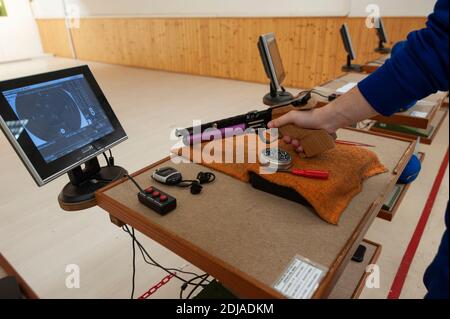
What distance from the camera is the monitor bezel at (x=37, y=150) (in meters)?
0.89

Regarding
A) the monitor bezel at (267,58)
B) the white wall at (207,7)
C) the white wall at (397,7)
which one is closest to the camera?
the monitor bezel at (267,58)

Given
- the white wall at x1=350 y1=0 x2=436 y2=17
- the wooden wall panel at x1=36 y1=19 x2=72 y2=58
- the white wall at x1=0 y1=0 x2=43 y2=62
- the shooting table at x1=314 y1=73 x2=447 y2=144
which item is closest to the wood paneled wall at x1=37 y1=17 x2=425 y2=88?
the white wall at x1=350 y1=0 x2=436 y2=17

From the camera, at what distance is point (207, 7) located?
5.76 m

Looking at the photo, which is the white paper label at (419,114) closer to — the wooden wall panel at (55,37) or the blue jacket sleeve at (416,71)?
the blue jacket sleeve at (416,71)

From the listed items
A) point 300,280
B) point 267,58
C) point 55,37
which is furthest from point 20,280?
point 55,37

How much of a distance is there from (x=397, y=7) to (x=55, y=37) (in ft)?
29.6

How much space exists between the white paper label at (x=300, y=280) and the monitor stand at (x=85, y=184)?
69cm

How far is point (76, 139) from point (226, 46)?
5.25m

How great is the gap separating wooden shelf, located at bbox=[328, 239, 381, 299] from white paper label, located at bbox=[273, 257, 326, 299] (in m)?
0.26

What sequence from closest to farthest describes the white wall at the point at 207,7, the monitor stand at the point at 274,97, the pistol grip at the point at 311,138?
the pistol grip at the point at 311,138 < the monitor stand at the point at 274,97 < the white wall at the point at 207,7

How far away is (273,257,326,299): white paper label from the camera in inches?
25.4

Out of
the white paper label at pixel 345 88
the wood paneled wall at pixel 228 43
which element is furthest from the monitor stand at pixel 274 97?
the wood paneled wall at pixel 228 43

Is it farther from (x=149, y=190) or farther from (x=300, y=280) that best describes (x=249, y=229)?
(x=149, y=190)
